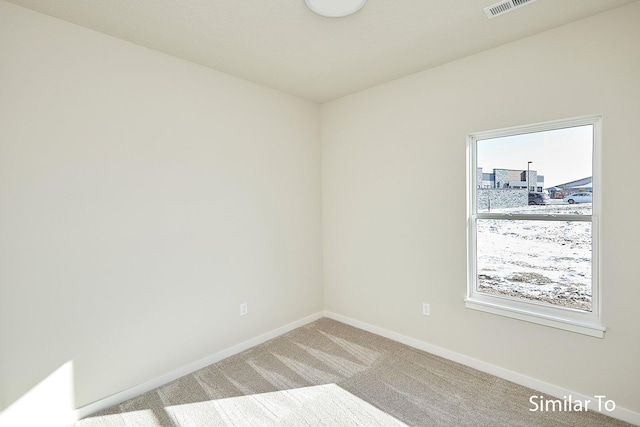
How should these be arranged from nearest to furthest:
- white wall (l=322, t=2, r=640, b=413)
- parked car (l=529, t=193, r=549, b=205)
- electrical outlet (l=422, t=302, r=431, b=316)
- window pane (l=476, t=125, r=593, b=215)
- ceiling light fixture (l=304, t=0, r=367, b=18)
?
ceiling light fixture (l=304, t=0, r=367, b=18) → white wall (l=322, t=2, r=640, b=413) → window pane (l=476, t=125, r=593, b=215) → parked car (l=529, t=193, r=549, b=205) → electrical outlet (l=422, t=302, r=431, b=316)

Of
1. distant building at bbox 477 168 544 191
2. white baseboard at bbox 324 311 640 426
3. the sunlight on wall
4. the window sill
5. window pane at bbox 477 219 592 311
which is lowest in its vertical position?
white baseboard at bbox 324 311 640 426

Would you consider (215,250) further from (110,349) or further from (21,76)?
(21,76)

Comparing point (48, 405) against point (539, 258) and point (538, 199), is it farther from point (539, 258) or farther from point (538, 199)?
point (538, 199)

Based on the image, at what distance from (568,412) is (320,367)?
1778 mm

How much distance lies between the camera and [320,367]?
2.70 metres

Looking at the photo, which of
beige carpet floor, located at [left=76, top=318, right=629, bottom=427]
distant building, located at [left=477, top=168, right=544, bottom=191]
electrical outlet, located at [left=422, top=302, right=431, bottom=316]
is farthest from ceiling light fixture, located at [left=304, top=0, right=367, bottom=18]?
beige carpet floor, located at [left=76, top=318, right=629, bottom=427]

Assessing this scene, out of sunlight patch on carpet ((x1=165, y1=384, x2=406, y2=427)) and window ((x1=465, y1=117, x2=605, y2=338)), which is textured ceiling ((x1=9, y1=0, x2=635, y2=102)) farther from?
sunlight patch on carpet ((x1=165, y1=384, x2=406, y2=427))

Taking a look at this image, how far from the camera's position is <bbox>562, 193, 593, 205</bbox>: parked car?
220 centimetres

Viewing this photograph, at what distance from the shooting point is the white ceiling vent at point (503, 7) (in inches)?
75.1

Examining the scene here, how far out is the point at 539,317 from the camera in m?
2.31

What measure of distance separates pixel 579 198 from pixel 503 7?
4.64 feet

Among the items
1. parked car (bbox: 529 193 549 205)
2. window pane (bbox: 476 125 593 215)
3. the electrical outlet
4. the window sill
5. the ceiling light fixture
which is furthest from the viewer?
the electrical outlet

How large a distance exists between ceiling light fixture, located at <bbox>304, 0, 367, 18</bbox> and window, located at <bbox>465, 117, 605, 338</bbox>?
1.46 meters

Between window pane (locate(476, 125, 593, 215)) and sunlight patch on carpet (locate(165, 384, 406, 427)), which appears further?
window pane (locate(476, 125, 593, 215))
